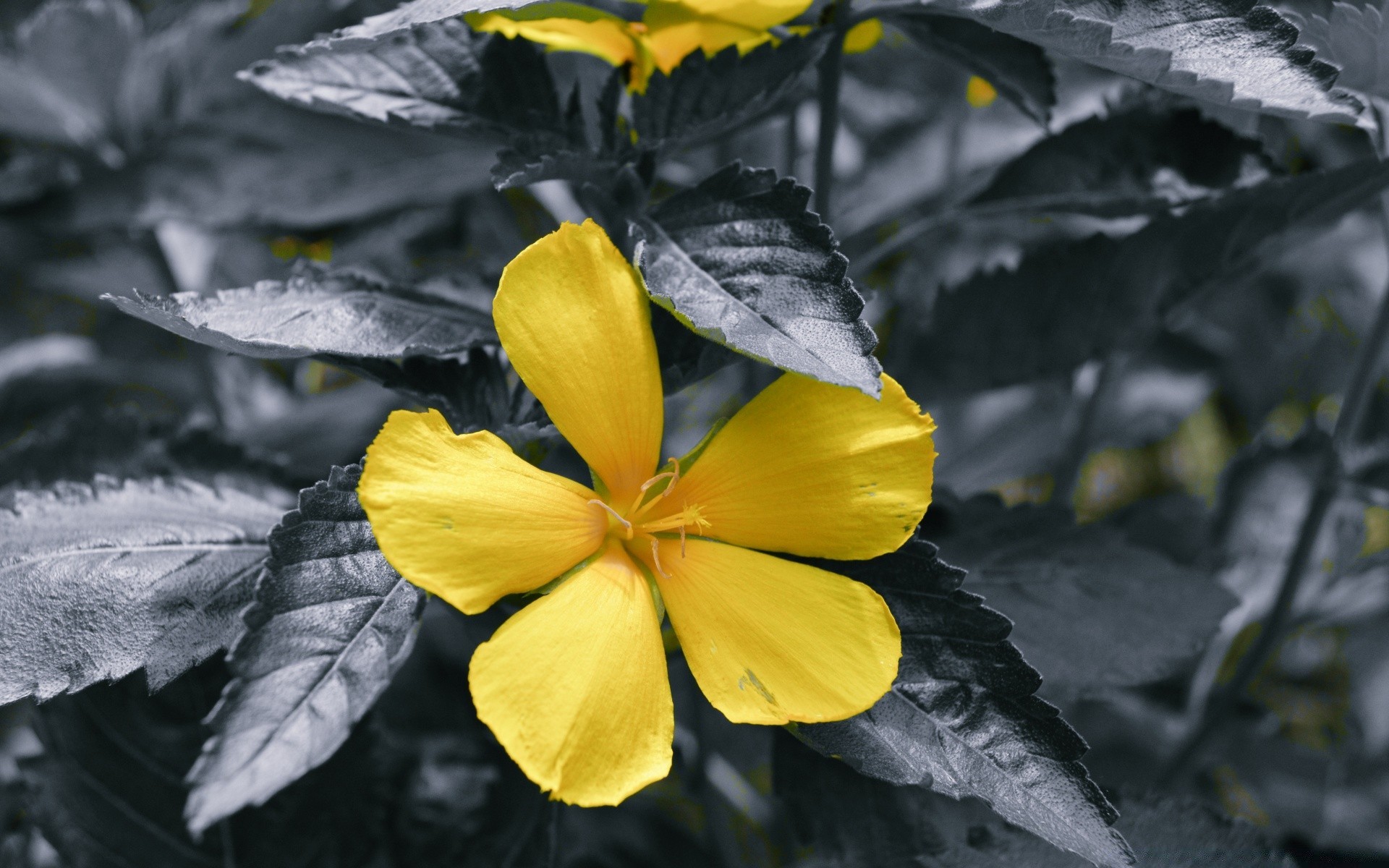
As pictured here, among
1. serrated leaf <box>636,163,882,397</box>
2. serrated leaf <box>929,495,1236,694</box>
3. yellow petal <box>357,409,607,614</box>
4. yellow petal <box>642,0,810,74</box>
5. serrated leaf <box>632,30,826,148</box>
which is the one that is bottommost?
serrated leaf <box>929,495,1236,694</box>

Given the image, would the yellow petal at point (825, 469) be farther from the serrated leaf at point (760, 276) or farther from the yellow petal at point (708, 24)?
the yellow petal at point (708, 24)

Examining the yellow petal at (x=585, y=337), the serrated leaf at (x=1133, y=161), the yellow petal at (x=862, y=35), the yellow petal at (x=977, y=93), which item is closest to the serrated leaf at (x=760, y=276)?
the yellow petal at (x=585, y=337)

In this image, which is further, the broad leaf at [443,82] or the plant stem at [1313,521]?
the plant stem at [1313,521]

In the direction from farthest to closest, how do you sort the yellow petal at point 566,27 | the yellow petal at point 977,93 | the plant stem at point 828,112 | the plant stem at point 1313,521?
1. the yellow petal at point 977,93
2. the plant stem at point 1313,521
3. the plant stem at point 828,112
4. the yellow petal at point 566,27

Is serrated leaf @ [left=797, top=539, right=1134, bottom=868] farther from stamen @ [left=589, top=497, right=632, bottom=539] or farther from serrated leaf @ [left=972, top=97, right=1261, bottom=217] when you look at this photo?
serrated leaf @ [left=972, top=97, right=1261, bottom=217]

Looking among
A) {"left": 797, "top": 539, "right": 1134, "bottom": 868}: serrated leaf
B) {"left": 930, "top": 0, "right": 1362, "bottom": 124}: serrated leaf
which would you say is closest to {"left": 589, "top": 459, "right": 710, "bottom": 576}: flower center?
{"left": 797, "top": 539, "right": 1134, "bottom": 868}: serrated leaf

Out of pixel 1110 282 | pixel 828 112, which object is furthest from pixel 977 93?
pixel 828 112

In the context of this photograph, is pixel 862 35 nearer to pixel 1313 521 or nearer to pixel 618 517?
pixel 618 517
